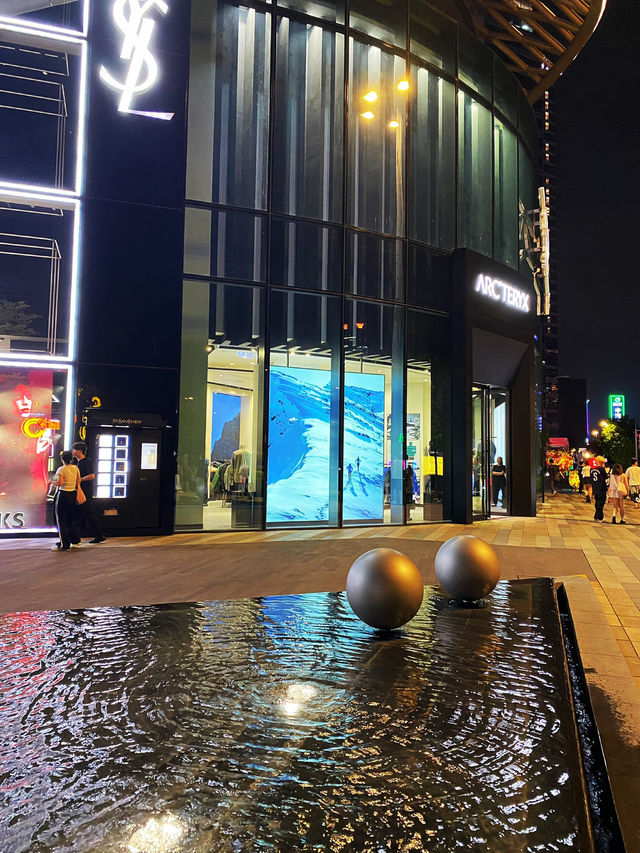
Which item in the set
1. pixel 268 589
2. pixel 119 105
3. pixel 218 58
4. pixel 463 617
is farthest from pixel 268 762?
pixel 218 58

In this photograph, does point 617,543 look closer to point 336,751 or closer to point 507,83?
point 336,751

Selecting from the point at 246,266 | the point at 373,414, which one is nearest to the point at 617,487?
the point at 373,414

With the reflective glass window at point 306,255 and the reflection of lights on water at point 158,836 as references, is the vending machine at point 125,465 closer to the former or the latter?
the reflective glass window at point 306,255

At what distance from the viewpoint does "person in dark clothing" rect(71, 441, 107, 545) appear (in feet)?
43.0

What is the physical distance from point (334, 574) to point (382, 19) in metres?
16.8

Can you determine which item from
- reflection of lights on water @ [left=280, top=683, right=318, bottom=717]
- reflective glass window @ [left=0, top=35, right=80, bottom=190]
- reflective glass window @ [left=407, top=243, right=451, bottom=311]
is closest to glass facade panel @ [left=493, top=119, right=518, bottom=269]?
reflective glass window @ [left=407, top=243, right=451, bottom=311]

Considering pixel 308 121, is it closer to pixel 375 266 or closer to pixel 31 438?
pixel 375 266

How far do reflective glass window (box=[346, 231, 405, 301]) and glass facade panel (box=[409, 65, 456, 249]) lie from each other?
110 centimetres

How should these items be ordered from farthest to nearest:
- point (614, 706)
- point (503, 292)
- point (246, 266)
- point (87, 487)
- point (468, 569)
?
point (503, 292), point (246, 266), point (87, 487), point (468, 569), point (614, 706)

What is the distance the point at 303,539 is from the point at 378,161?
11146mm

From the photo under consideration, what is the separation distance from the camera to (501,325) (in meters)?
21.2

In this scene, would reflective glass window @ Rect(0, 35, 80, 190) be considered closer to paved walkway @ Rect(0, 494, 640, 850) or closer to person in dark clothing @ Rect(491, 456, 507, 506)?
paved walkway @ Rect(0, 494, 640, 850)

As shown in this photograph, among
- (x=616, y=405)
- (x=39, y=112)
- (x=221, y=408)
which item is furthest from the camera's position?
(x=616, y=405)

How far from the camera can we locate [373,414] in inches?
731
